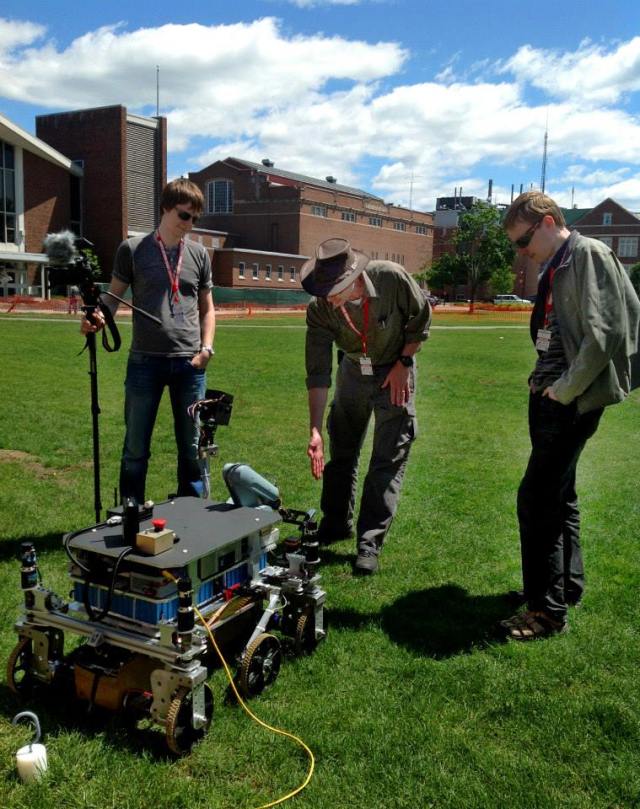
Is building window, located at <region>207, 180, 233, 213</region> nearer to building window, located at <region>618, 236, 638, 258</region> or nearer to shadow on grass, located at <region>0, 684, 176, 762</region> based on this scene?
building window, located at <region>618, 236, 638, 258</region>

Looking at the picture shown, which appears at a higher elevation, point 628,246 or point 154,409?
point 628,246

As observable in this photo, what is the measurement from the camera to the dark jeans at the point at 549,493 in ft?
12.2

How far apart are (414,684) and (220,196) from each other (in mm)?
82330

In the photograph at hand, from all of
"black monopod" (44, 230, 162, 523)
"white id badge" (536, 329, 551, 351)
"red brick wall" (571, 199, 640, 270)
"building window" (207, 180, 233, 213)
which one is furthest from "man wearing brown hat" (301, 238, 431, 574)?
"red brick wall" (571, 199, 640, 270)

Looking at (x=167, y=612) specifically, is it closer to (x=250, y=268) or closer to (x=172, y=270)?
(x=172, y=270)

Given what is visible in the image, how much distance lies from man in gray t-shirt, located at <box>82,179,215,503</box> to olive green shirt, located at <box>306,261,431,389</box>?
2.57 ft

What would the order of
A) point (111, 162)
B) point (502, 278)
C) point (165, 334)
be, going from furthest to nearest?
point (502, 278) < point (111, 162) < point (165, 334)

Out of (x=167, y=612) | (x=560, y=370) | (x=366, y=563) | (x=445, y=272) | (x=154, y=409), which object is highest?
(x=445, y=272)

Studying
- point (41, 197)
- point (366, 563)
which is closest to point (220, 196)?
point (41, 197)

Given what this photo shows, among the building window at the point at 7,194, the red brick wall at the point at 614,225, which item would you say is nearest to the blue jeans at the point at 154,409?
the building window at the point at 7,194

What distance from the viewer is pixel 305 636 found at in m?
3.72

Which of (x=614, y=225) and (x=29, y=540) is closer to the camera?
(x=29, y=540)

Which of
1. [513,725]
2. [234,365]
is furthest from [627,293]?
[234,365]

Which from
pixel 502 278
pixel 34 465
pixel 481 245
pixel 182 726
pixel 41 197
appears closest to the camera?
pixel 182 726
